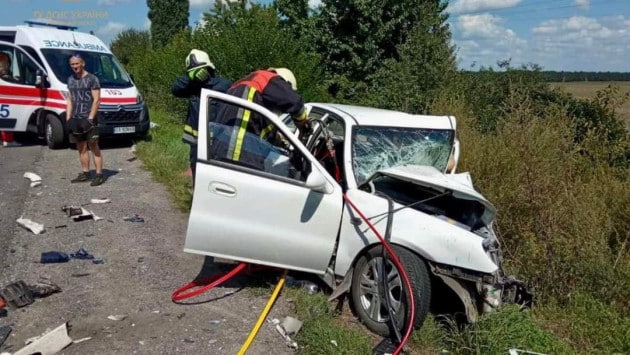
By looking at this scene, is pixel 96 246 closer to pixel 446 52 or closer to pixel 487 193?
pixel 487 193

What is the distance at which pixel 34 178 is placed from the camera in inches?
332

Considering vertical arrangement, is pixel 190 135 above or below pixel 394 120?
below

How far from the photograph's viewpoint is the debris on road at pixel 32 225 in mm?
5984

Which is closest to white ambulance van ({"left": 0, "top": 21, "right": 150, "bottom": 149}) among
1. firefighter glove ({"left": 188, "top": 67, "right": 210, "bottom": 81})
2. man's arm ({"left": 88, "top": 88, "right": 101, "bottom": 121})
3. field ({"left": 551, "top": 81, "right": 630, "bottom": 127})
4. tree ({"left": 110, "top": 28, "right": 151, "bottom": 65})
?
man's arm ({"left": 88, "top": 88, "right": 101, "bottom": 121})

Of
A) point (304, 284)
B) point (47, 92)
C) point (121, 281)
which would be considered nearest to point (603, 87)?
point (304, 284)

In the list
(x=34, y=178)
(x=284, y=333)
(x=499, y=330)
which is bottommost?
(x=284, y=333)

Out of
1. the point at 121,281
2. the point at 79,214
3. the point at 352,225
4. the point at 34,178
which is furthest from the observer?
the point at 34,178

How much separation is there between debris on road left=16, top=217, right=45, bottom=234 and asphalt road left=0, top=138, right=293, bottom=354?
0.19 ft

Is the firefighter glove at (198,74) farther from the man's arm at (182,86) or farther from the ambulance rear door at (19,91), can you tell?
the ambulance rear door at (19,91)

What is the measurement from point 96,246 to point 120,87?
22.7 feet

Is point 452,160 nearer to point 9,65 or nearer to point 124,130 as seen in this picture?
point 124,130

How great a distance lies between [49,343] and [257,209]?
164 centimetres

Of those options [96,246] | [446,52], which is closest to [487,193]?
[96,246]

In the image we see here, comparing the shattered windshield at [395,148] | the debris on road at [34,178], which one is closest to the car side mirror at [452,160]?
the shattered windshield at [395,148]
